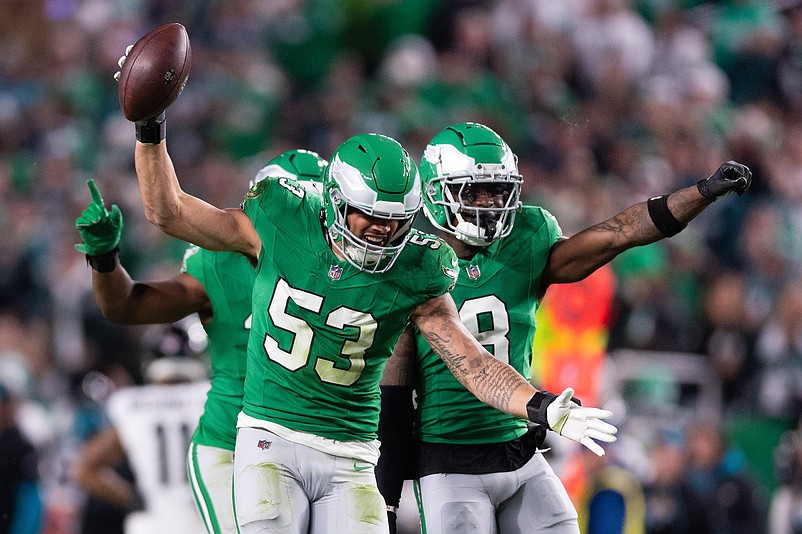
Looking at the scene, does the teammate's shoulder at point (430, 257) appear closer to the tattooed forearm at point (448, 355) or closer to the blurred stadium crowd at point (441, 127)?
the tattooed forearm at point (448, 355)

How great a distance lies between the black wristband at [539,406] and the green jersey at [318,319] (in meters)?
0.47

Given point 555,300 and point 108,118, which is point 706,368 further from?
point 108,118

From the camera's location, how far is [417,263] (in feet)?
11.6

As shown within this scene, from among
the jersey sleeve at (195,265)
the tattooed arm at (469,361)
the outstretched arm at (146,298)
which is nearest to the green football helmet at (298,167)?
the jersey sleeve at (195,265)

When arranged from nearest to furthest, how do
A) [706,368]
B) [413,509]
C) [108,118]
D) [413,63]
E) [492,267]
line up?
[492,267]
[413,509]
[706,368]
[108,118]
[413,63]

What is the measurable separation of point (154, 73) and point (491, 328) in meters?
1.30

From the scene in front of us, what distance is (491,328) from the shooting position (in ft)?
12.7

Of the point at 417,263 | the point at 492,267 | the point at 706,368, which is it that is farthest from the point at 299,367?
the point at 706,368

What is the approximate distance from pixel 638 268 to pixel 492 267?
4.26 meters

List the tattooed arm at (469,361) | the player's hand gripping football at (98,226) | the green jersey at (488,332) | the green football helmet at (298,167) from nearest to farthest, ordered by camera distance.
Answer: the tattooed arm at (469,361) → the green jersey at (488,332) → the player's hand gripping football at (98,226) → the green football helmet at (298,167)

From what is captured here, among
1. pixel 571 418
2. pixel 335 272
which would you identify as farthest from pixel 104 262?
pixel 571 418

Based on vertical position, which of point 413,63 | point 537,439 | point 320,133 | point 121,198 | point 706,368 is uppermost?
point 413,63

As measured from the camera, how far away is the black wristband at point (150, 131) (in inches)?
137

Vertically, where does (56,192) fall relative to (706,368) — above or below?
above
